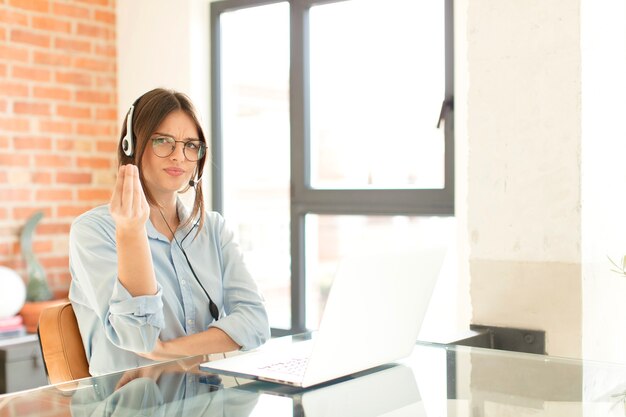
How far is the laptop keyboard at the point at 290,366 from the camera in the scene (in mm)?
1534

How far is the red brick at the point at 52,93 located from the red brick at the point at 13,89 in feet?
0.17

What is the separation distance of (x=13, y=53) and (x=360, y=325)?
2.64m

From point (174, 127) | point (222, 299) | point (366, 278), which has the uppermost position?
point (174, 127)

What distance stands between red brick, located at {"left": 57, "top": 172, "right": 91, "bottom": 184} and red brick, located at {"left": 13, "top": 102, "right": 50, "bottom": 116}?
28 cm

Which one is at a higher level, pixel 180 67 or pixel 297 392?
pixel 180 67

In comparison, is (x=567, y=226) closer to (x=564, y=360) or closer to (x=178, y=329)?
(x=564, y=360)

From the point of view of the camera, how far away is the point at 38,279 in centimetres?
356

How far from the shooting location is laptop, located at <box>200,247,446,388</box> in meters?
1.43

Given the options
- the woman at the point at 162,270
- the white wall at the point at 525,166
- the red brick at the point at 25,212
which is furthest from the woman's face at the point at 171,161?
the red brick at the point at 25,212

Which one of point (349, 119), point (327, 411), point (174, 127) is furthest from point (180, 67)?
point (327, 411)

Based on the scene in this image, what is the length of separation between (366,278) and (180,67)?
8.33 ft

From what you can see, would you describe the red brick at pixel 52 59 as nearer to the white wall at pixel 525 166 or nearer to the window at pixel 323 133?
the window at pixel 323 133

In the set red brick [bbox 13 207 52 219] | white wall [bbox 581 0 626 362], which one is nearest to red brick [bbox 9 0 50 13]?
red brick [bbox 13 207 52 219]

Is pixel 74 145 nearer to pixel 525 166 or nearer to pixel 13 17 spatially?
pixel 13 17
